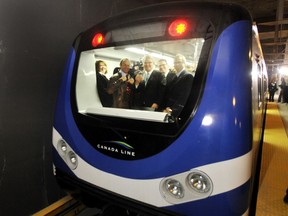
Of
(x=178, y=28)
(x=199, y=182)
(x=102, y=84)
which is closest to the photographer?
(x=199, y=182)

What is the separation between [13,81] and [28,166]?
3.10 ft

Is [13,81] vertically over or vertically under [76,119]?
over

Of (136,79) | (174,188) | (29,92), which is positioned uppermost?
(136,79)

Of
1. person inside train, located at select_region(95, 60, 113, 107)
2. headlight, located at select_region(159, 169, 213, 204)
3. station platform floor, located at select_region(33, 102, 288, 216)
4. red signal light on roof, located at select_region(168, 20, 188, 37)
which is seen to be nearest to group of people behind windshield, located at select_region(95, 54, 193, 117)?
person inside train, located at select_region(95, 60, 113, 107)

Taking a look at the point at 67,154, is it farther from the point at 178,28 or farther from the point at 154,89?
the point at 178,28

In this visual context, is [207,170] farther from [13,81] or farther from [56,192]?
[56,192]

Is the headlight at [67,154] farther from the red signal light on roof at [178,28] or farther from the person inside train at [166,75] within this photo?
the red signal light on roof at [178,28]

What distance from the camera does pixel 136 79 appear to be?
2.23 meters

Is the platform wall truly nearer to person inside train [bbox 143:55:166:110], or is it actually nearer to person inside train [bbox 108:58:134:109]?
person inside train [bbox 108:58:134:109]

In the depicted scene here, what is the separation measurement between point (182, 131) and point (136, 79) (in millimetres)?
914

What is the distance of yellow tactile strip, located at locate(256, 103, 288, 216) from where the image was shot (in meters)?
1.94

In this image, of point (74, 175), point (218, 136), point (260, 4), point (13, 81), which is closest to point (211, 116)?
point (218, 136)

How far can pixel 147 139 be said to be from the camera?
5.19 ft

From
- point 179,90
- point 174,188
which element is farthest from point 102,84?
point 174,188
